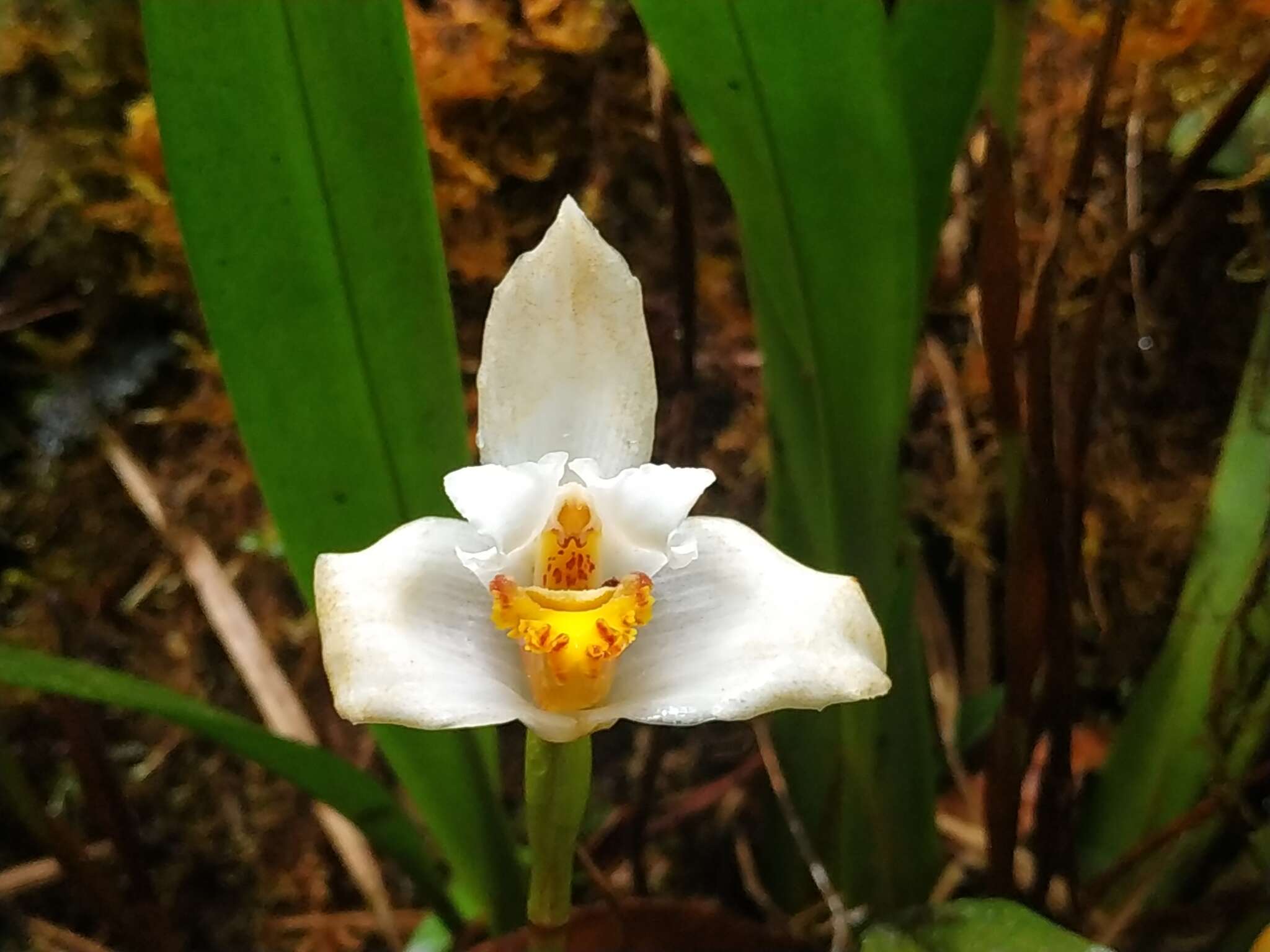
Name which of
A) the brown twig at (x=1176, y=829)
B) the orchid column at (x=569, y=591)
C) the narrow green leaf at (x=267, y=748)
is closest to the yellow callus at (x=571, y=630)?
the orchid column at (x=569, y=591)

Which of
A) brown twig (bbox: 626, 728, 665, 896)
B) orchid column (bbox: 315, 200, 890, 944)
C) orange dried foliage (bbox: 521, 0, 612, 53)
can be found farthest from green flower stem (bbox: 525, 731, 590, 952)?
orange dried foliage (bbox: 521, 0, 612, 53)

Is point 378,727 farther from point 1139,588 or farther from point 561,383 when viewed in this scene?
point 1139,588

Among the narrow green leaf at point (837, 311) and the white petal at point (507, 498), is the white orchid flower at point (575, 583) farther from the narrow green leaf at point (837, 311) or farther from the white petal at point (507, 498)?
the narrow green leaf at point (837, 311)

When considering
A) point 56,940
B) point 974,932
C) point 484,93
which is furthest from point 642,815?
point 484,93

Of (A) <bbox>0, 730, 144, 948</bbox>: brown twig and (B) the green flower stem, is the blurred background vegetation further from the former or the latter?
(B) the green flower stem

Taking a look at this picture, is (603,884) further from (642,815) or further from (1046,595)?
(1046,595)

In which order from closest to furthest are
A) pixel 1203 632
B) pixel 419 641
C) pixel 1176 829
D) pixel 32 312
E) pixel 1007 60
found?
pixel 419 641, pixel 1007 60, pixel 1176 829, pixel 1203 632, pixel 32 312
